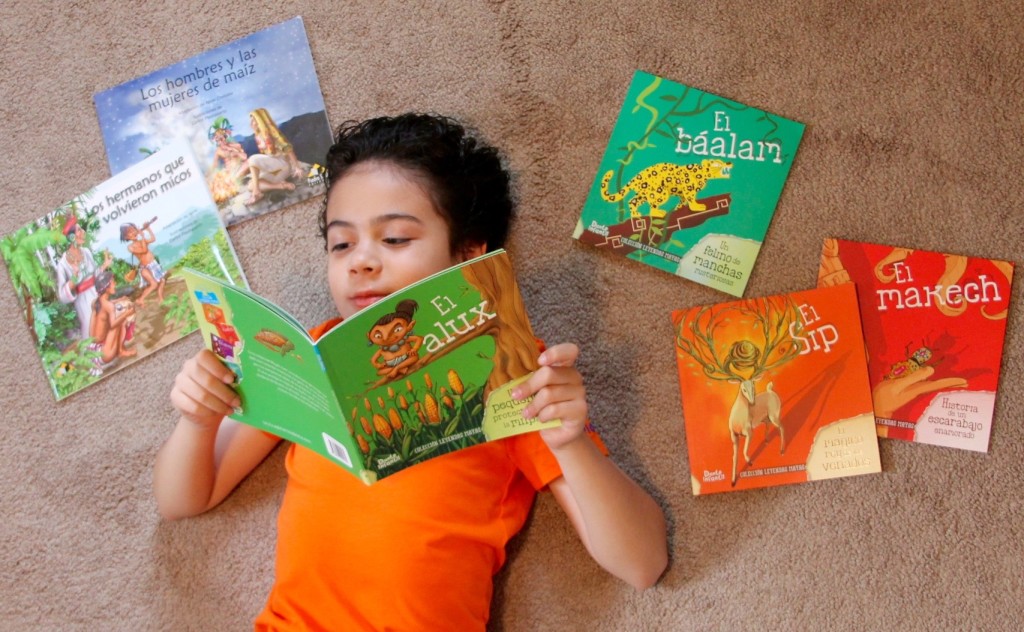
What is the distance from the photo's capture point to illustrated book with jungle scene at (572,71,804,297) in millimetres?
1041

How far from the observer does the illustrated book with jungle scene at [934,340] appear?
988 millimetres

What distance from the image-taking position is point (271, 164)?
113 centimetres

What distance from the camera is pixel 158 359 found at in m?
1.12

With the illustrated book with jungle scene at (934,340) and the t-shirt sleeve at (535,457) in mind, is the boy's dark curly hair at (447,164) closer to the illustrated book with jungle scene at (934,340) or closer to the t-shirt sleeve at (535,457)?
the t-shirt sleeve at (535,457)

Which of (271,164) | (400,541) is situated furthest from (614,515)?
(271,164)

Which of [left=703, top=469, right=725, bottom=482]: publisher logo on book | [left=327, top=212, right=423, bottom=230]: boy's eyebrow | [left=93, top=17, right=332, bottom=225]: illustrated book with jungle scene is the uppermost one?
[left=93, top=17, right=332, bottom=225]: illustrated book with jungle scene

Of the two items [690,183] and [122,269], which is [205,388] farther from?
[690,183]

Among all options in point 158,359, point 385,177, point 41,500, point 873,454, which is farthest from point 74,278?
point 873,454

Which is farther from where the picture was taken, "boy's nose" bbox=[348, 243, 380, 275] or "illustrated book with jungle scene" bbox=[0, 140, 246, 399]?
"illustrated book with jungle scene" bbox=[0, 140, 246, 399]

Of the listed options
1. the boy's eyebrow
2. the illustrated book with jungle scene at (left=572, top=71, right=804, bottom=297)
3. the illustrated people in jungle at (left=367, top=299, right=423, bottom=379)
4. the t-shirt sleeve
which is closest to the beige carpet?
the illustrated book with jungle scene at (left=572, top=71, right=804, bottom=297)

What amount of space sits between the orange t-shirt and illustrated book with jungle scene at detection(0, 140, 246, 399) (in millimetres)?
376

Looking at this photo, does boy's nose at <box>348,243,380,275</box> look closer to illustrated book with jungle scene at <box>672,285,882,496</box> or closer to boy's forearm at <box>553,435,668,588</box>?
boy's forearm at <box>553,435,668,588</box>

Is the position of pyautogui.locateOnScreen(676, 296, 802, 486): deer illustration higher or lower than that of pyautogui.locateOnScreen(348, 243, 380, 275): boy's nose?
lower

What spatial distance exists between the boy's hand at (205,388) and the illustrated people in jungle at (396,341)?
193mm
